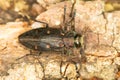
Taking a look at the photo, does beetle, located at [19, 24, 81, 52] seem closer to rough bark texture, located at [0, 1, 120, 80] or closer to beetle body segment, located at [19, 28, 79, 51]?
beetle body segment, located at [19, 28, 79, 51]

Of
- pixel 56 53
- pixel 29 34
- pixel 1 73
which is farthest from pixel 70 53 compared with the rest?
pixel 1 73

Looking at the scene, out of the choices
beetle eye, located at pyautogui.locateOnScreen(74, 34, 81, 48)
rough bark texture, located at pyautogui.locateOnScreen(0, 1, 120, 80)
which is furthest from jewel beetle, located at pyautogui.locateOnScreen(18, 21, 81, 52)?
rough bark texture, located at pyautogui.locateOnScreen(0, 1, 120, 80)

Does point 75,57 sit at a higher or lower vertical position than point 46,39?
lower

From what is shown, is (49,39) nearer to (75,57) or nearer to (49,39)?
(49,39)

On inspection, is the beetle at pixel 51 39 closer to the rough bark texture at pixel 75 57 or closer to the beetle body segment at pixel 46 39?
the beetle body segment at pixel 46 39

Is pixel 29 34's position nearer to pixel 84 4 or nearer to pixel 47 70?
pixel 47 70

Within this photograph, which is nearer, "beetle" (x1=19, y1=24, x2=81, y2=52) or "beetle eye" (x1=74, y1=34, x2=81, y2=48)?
"beetle" (x1=19, y1=24, x2=81, y2=52)

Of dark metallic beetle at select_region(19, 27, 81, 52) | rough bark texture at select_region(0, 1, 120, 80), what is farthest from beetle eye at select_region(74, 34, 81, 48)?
rough bark texture at select_region(0, 1, 120, 80)

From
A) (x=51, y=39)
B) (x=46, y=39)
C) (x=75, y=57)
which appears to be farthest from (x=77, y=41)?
(x=46, y=39)
